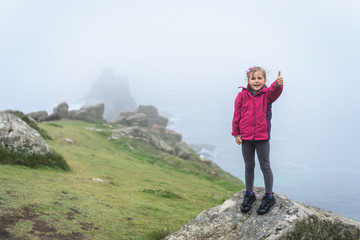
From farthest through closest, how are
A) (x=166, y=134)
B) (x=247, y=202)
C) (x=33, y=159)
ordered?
(x=166, y=134) < (x=33, y=159) < (x=247, y=202)

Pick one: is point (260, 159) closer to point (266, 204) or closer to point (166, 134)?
point (266, 204)

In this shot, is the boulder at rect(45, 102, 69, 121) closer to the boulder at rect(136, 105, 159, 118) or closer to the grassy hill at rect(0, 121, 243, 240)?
the boulder at rect(136, 105, 159, 118)

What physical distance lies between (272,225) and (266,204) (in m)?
0.68

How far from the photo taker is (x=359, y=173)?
11181cm

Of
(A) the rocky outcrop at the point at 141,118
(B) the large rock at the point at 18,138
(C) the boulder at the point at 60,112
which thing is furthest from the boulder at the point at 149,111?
(B) the large rock at the point at 18,138

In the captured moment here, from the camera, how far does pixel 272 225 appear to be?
5.73 metres

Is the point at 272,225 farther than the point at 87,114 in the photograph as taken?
No

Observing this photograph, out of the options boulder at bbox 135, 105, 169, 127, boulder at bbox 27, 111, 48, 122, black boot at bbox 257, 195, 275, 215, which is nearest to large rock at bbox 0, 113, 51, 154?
black boot at bbox 257, 195, 275, 215

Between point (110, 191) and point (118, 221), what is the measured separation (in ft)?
11.8

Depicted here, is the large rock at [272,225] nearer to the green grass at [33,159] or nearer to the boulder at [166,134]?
the green grass at [33,159]

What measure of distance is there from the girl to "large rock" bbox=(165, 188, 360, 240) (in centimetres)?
28

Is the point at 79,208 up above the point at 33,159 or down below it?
below

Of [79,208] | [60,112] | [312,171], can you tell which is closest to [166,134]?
[60,112]

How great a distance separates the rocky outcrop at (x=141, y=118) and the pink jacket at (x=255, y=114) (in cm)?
4513
